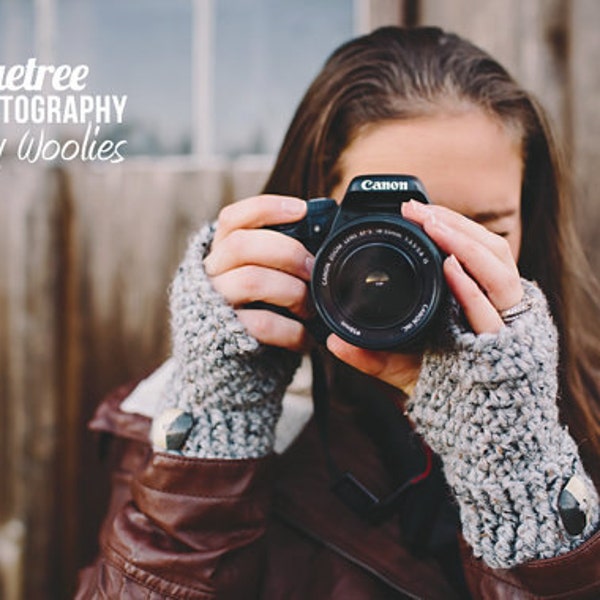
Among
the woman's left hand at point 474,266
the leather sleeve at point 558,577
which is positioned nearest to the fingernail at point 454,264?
the woman's left hand at point 474,266

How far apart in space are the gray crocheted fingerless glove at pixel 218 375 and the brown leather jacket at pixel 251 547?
0.06ft

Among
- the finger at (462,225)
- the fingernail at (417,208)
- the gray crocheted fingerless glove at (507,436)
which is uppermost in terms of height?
the fingernail at (417,208)

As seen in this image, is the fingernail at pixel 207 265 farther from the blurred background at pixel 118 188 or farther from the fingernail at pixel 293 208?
the blurred background at pixel 118 188

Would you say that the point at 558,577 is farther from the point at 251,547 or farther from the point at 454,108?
the point at 454,108

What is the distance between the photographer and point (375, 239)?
1.86 feet

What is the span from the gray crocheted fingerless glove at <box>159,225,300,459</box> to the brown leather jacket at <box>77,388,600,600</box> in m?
0.02

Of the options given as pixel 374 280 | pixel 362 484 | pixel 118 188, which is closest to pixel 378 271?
pixel 374 280

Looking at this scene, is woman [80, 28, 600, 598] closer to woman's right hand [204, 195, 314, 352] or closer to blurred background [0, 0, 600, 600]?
woman's right hand [204, 195, 314, 352]

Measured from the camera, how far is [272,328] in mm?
596

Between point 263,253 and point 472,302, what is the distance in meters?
0.18

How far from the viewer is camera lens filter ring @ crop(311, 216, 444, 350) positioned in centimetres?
55

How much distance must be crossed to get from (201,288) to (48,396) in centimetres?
71

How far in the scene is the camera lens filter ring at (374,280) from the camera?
549 mm

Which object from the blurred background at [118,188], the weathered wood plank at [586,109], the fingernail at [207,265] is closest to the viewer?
the fingernail at [207,265]
